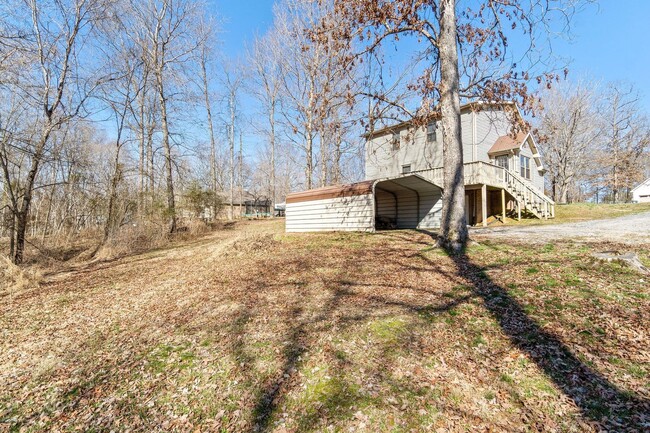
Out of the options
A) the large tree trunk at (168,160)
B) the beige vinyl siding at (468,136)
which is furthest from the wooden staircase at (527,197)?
the large tree trunk at (168,160)

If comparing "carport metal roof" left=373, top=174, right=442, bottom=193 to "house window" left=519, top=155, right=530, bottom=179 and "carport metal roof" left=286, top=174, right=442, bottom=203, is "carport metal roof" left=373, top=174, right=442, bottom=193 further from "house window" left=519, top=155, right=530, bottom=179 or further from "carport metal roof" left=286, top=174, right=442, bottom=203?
"house window" left=519, top=155, right=530, bottom=179

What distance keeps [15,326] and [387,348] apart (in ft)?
17.6

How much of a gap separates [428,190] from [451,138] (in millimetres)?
6480

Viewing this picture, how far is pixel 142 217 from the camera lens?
472 inches

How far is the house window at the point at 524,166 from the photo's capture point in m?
17.3

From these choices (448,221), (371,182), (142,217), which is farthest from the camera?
(142,217)

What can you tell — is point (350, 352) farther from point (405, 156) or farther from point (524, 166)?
point (524, 166)

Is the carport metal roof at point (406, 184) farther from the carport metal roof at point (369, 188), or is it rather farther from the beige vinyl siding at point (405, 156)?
the beige vinyl siding at point (405, 156)

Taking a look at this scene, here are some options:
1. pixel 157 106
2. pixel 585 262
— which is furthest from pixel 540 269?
pixel 157 106

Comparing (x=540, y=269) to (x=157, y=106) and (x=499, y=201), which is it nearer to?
(x=499, y=201)

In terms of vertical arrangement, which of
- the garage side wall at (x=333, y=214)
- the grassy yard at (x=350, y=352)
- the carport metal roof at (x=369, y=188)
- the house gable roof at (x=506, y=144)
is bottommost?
the grassy yard at (x=350, y=352)

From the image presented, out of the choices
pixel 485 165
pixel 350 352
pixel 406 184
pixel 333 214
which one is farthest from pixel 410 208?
pixel 350 352

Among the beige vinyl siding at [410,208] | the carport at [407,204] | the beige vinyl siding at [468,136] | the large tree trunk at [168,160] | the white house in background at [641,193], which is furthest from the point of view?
the white house in background at [641,193]

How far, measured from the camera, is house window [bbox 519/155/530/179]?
→ 17.3 metres
